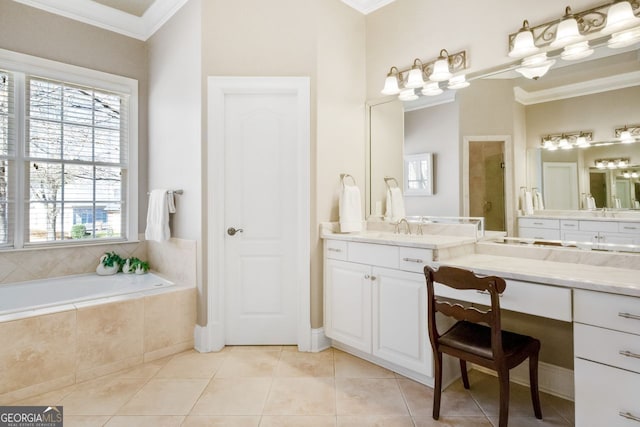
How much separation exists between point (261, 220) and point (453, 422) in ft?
6.03

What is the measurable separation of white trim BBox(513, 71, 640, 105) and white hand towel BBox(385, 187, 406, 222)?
1.06 meters

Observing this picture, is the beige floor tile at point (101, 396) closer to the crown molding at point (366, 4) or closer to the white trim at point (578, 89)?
the white trim at point (578, 89)

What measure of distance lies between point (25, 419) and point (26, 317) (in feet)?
1.81

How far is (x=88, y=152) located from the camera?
10.9 feet

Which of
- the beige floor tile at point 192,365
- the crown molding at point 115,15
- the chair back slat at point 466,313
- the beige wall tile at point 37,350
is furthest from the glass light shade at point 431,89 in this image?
the beige wall tile at point 37,350

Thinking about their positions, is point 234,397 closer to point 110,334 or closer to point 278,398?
point 278,398

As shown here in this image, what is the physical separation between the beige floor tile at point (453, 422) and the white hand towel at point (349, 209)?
53.8 inches

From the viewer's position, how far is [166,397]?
201 cm

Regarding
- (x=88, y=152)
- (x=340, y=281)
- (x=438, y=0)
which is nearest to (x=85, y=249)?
(x=88, y=152)

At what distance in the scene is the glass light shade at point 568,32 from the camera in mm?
1919

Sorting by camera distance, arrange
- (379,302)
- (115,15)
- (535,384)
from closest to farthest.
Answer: (535,384), (379,302), (115,15)

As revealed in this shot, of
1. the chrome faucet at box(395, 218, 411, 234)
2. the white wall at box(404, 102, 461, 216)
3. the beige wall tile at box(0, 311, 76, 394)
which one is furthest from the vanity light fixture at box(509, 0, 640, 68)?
the beige wall tile at box(0, 311, 76, 394)

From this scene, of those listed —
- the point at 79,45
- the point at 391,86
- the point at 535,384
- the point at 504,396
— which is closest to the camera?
the point at 504,396

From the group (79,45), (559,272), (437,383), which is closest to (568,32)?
(559,272)
